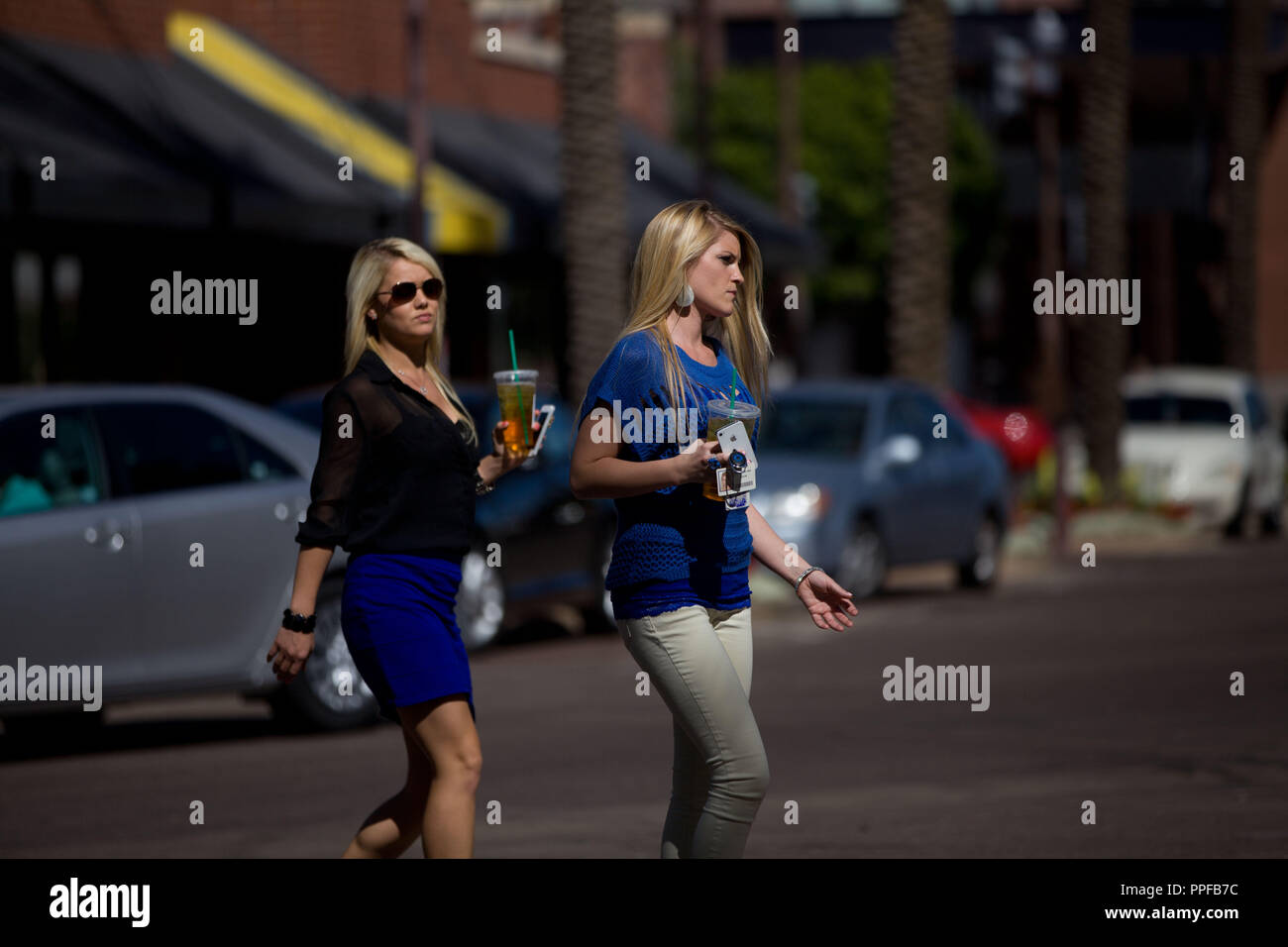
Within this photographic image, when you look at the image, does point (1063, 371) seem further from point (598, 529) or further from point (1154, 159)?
point (598, 529)

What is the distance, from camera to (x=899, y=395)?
61.7 feet

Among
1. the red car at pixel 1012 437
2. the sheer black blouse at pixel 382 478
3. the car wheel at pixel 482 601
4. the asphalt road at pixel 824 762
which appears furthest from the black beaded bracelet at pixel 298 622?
the red car at pixel 1012 437

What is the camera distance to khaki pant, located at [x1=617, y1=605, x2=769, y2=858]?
→ 550 centimetres

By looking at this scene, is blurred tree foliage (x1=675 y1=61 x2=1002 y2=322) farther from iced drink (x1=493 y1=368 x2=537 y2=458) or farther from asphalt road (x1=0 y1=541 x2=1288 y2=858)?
iced drink (x1=493 y1=368 x2=537 y2=458)

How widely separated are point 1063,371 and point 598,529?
5420 centimetres

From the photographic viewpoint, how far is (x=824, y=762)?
1017cm

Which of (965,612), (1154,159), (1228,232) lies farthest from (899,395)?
(1154,159)

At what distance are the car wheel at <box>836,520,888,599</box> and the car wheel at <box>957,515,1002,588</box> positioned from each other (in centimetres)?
138

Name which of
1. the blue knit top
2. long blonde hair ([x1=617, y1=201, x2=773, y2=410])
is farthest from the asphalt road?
long blonde hair ([x1=617, y1=201, x2=773, y2=410])

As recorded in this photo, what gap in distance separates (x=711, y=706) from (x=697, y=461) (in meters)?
0.64

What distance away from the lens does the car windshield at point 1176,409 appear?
2555 centimetres

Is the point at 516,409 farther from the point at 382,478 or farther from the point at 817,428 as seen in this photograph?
the point at 817,428

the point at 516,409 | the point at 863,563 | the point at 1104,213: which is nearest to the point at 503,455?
the point at 516,409
